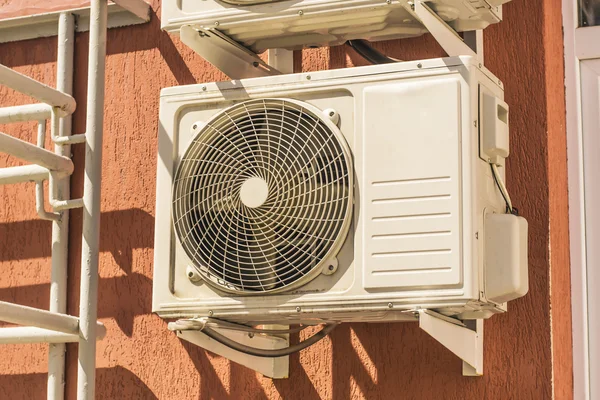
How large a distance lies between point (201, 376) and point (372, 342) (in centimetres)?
59

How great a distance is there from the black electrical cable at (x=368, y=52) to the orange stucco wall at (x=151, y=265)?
0.61 ft

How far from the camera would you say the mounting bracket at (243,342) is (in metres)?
3.37

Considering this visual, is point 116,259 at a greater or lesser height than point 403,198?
lesser

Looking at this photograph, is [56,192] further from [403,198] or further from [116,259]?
[403,198]

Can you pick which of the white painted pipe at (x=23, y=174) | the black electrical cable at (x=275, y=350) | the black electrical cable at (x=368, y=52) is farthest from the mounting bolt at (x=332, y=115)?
the white painted pipe at (x=23, y=174)

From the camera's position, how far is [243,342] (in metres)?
3.59

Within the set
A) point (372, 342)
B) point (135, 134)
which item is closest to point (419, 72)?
point (372, 342)

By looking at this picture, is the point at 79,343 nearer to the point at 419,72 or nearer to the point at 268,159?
→ the point at 268,159

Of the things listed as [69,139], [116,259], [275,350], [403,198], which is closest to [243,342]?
[275,350]

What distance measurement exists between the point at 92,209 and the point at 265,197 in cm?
73

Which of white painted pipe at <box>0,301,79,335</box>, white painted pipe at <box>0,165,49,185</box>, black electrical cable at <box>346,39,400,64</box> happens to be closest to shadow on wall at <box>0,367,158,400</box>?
white painted pipe at <box>0,301,79,335</box>

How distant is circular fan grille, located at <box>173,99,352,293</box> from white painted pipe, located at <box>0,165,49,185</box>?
70 cm

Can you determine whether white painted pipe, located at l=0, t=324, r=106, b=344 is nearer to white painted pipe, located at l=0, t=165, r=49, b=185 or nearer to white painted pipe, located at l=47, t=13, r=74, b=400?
white painted pipe, located at l=47, t=13, r=74, b=400

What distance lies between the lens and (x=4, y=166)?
425 centimetres
